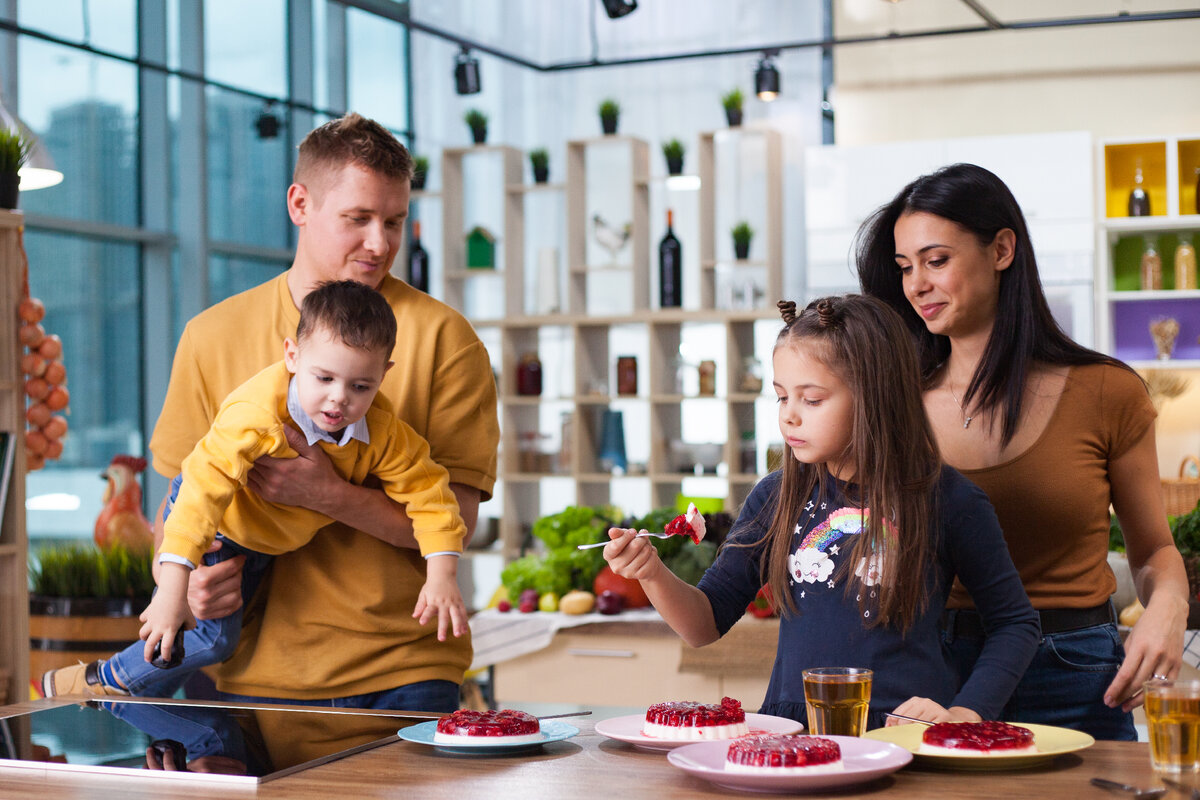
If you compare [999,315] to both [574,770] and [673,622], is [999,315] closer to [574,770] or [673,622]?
[673,622]

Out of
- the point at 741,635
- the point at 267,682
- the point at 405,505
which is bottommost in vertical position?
the point at 741,635

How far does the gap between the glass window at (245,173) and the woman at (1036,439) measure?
6096 mm

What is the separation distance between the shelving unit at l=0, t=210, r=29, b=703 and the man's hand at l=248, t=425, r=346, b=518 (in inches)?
72.3

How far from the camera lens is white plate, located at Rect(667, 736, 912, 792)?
1.18 m

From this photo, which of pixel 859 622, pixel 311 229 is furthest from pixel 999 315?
pixel 311 229

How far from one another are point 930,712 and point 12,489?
2771 millimetres

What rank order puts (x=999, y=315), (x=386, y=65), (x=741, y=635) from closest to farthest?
(x=999, y=315)
(x=741, y=635)
(x=386, y=65)

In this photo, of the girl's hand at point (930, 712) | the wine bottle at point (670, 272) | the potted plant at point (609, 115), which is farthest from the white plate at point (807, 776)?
the potted plant at point (609, 115)

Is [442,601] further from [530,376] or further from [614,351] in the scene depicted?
[614,351]

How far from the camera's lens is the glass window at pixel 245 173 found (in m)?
7.32

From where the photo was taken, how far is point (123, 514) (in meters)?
3.34

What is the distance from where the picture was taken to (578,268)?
24.3 ft

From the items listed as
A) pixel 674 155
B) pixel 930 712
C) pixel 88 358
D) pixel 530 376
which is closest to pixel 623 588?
pixel 930 712

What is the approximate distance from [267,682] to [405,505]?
0.33 m
